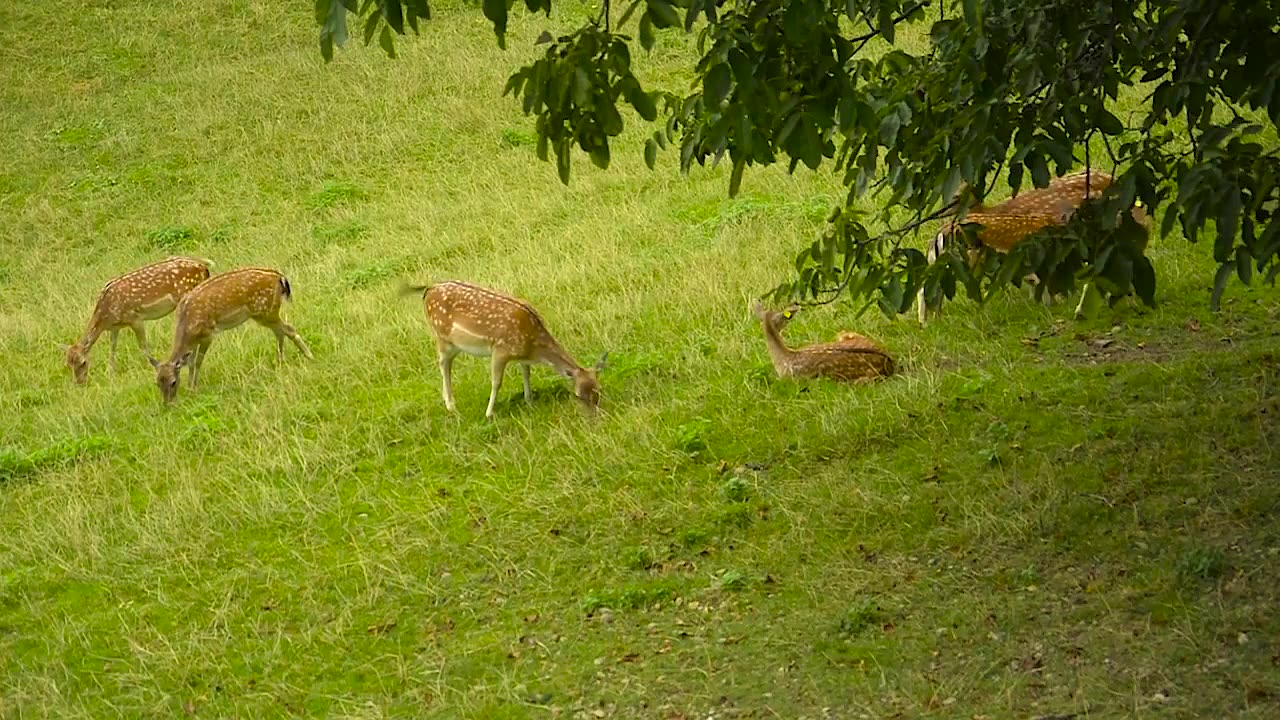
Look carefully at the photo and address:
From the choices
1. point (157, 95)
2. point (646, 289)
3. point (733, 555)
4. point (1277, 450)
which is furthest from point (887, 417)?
point (157, 95)

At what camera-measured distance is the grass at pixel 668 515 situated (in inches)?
259

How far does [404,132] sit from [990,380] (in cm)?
1450

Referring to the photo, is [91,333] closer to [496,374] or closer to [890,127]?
[496,374]

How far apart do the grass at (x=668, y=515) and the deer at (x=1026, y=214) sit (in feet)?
1.65

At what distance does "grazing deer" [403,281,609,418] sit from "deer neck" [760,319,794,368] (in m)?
1.17

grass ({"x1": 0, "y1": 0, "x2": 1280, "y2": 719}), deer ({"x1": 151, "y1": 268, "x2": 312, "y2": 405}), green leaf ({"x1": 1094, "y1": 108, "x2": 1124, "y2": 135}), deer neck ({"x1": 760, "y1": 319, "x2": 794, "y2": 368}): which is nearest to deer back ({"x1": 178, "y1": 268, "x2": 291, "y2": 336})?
deer ({"x1": 151, "y1": 268, "x2": 312, "y2": 405})

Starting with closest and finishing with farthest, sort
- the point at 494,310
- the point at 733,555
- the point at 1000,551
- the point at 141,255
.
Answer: the point at 1000,551, the point at 733,555, the point at 494,310, the point at 141,255

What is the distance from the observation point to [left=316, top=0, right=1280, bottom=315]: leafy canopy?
5.13m

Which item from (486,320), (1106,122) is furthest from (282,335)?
(1106,122)

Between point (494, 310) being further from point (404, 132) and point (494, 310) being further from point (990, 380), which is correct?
point (404, 132)

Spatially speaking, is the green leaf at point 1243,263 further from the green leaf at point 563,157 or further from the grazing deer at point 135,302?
the grazing deer at point 135,302

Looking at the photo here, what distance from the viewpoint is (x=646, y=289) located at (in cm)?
1298

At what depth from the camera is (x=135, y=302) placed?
1404 cm

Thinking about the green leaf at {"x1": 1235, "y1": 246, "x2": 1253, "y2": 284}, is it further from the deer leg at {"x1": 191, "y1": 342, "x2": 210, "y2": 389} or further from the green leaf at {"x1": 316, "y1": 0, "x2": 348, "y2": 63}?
the deer leg at {"x1": 191, "y1": 342, "x2": 210, "y2": 389}
